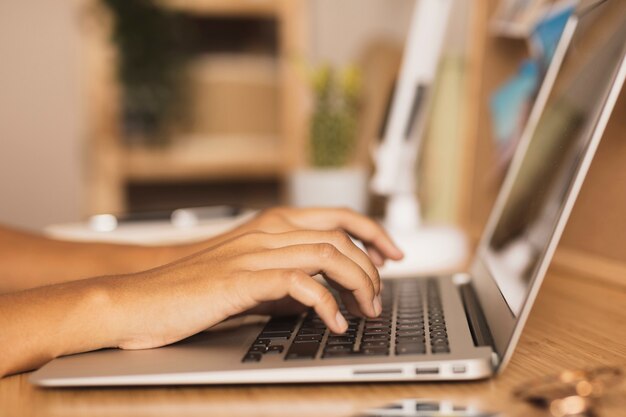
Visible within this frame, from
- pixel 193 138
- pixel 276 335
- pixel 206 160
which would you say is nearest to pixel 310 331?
pixel 276 335

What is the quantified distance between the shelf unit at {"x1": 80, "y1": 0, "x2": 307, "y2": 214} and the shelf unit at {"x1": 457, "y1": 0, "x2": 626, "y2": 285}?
185 centimetres

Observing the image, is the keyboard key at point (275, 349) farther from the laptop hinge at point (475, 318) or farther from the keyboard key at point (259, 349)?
the laptop hinge at point (475, 318)

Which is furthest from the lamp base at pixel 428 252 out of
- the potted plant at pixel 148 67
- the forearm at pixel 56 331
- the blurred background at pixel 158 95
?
the potted plant at pixel 148 67

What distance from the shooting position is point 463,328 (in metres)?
0.57

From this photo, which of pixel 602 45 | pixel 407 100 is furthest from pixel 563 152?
pixel 407 100

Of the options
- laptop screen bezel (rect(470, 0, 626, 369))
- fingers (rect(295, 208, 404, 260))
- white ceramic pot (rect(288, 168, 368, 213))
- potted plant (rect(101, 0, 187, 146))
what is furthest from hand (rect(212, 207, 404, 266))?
potted plant (rect(101, 0, 187, 146))

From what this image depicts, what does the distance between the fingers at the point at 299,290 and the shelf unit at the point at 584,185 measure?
46cm

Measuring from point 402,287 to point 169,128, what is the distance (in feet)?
8.11

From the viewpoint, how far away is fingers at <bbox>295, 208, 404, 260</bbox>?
78 centimetres

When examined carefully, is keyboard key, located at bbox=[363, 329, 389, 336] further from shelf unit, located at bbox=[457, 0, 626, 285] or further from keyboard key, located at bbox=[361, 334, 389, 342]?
shelf unit, located at bbox=[457, 0, 626, 285]

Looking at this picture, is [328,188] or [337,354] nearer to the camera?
[337,354]

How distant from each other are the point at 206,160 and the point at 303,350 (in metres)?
2.70

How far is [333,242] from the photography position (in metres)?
0.59

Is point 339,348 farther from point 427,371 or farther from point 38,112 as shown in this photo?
point 38,112
